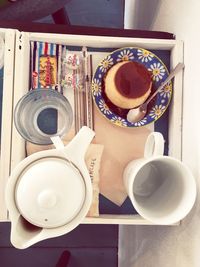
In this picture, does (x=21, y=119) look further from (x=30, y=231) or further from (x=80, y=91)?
(x=30, y=231)

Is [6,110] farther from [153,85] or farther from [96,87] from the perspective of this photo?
[153,85]

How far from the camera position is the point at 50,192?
68 cm

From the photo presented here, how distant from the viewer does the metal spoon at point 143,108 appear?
3.04 ft

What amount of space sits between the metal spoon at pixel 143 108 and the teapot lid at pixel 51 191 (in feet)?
0.86

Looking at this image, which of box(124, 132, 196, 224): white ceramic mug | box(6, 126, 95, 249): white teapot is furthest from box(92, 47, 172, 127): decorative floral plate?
box(6, 126, 95, 249): white teapot

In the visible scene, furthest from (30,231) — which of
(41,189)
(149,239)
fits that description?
(149,239)

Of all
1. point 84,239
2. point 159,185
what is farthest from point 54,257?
point 159,185

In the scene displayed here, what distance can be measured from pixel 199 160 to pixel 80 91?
0.31 m

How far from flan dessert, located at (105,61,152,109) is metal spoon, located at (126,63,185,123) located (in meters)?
0.01

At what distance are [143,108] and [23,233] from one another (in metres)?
0.38

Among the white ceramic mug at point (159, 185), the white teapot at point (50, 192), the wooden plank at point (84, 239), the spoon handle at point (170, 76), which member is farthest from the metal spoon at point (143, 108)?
the wooden plank at point (84, 239)

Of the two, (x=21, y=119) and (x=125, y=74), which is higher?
(x=125, y=74)

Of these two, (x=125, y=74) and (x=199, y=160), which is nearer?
(x=199, y=160)

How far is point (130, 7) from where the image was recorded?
1673 millimetres
